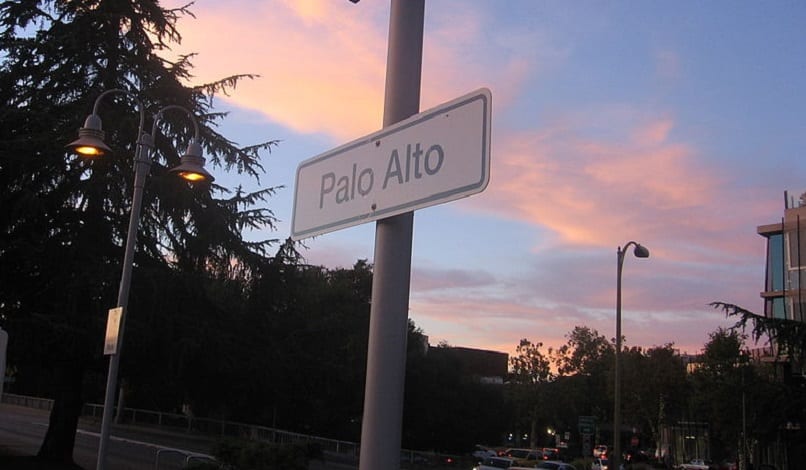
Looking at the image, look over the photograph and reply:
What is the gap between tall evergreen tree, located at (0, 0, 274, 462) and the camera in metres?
21.0

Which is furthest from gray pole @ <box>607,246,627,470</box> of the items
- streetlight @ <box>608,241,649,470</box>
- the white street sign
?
the white street sign

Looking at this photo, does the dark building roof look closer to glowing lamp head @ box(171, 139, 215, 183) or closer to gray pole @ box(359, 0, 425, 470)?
glowing lamp head @ box(171, 139, 215, 183)

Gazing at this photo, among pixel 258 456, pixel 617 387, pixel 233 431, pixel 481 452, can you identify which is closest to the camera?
pixel 258 456

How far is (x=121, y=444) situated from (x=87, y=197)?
13.1m

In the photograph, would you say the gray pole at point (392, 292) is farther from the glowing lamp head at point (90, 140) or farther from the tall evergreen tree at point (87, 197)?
the tall evergreen tree at point (87, 197)

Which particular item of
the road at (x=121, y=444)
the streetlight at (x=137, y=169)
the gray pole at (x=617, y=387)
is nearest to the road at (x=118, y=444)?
the road at (x=121, y=444)

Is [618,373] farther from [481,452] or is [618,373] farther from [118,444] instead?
[481,452]

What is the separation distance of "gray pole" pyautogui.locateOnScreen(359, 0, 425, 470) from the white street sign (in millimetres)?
136

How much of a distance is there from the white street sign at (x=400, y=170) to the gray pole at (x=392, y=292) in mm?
136

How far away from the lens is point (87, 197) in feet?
72.5

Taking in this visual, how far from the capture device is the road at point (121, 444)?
70.6 ft

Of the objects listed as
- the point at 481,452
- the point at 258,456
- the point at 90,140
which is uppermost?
the point at 90,140

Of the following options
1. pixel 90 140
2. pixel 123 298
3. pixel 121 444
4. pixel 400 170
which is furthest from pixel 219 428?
pixel 400 170

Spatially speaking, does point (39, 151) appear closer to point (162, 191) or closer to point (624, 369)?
point (162, 191)
